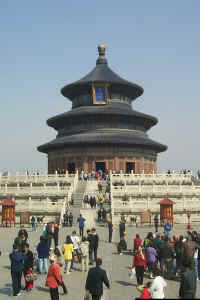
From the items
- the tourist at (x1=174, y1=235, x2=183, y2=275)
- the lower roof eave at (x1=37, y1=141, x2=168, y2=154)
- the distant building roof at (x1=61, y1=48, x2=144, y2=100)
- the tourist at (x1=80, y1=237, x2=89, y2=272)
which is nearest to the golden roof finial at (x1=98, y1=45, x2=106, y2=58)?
the distant building roof at (x1=61, y1=48, x2=144, y2=100)

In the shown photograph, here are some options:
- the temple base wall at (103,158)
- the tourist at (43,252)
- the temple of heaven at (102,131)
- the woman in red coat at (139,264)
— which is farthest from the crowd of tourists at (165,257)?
the temple of heaven at (102,131)

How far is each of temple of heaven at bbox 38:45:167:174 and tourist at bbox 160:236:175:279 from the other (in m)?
37.9

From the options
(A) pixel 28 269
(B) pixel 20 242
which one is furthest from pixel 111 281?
(B) pixel 20 242

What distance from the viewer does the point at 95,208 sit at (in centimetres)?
3425

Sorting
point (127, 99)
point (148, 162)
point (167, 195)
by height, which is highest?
point (127, 99)

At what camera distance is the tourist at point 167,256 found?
14.9 m

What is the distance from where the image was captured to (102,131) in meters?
55.7

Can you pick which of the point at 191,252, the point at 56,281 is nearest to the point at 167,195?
the point at 191,252

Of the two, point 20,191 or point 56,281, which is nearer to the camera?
point 56,281

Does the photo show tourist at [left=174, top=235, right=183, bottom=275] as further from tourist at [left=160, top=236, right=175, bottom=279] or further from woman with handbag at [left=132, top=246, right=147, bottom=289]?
woman with handbag at [left=132, top=246, right=147, bottom=289]

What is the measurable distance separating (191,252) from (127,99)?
49947mm

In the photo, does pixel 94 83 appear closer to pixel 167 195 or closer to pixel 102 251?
pixel 167 195

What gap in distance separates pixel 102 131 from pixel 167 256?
1626 inches

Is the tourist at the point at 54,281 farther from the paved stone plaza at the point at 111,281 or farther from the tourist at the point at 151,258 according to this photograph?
the tourist at the point at 151,258
